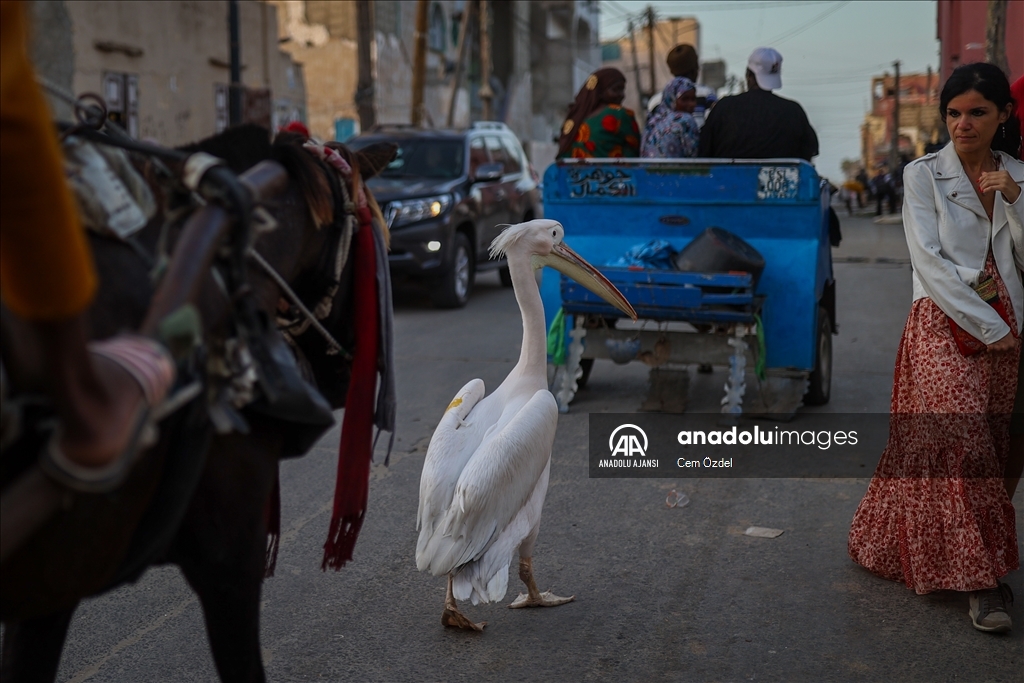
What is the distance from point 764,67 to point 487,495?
4.91 metres

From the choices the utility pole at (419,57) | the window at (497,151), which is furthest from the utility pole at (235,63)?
the window at (497,151)

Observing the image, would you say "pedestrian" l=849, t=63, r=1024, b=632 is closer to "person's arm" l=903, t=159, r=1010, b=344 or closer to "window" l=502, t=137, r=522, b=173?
"person's arm" l=903, t=159, r=1010, b=344

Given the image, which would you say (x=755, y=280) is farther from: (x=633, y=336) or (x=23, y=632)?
(x=23, y=632)

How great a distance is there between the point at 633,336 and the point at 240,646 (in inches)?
205

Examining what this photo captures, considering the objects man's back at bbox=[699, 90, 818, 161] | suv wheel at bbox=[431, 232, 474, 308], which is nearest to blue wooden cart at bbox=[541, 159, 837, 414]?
man's back at bbox=[699, 90, 818, 161]

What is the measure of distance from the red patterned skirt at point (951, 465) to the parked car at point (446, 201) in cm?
790

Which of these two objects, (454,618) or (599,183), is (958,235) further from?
(599,183)

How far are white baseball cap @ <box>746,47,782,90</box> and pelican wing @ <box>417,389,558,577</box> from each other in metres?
4.36

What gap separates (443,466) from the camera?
3977mm

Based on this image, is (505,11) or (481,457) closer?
(481,457)

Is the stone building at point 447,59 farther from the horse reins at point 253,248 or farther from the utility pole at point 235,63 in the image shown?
the horse reins at point 253,248

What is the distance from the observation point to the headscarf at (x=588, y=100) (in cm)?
785

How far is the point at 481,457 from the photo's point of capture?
12.9 ft

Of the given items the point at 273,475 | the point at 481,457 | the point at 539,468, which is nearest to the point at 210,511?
the point at 273,475
